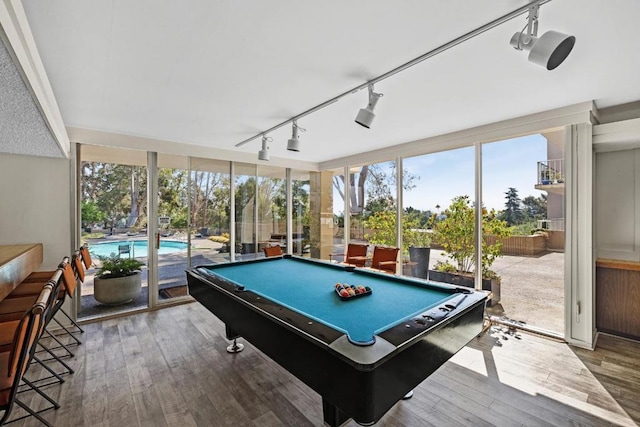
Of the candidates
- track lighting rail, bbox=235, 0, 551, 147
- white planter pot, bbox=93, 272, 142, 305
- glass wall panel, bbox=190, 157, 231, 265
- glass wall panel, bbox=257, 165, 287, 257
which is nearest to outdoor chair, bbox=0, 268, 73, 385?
white planter pot, bbox=93, 272, 142, 305

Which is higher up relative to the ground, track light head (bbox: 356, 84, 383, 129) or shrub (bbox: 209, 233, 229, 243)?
track light head (bbox: 356, 84, 383, 129)

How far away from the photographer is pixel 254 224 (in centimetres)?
542

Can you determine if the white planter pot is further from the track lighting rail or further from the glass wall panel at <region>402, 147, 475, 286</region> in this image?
the glass wall panel at <region>402, 147, 475, 286</region>

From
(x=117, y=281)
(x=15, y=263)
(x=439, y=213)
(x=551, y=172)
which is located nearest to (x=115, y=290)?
(x=117, y=281)

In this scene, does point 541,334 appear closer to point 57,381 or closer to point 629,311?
point 629,311

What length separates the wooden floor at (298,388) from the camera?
196cm

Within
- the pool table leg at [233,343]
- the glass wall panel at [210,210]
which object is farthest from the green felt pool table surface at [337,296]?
the glass wall panel at [210,210]

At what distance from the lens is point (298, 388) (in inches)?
90.7

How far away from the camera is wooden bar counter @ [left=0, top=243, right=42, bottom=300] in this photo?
2186 millimetres

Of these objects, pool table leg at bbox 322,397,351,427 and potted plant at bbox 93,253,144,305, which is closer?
pool table leg at bbox 322,397,351,427

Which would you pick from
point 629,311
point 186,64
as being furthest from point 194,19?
point 629,311

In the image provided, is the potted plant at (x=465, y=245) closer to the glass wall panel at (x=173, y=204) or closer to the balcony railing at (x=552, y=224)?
the balcony railing at (x=552, y=224)

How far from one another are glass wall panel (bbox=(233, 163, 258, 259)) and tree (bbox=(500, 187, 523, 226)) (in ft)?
13.2

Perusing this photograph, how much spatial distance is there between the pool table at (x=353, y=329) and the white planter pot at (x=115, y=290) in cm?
239
